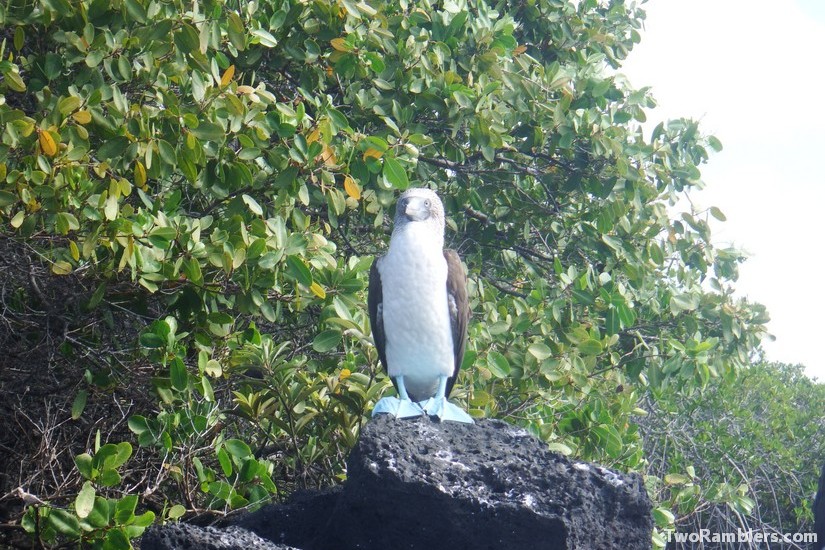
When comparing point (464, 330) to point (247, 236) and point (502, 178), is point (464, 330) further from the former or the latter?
point (502, 178)

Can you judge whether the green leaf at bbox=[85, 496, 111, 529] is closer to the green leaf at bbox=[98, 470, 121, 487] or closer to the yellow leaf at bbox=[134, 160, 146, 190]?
the green leaf at bbox=[98, 470, 121, 487]

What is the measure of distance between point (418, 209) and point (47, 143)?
1.64 metres

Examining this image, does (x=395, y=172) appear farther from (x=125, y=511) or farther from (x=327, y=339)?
(x=125, y=511)

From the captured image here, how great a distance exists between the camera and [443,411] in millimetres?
3703

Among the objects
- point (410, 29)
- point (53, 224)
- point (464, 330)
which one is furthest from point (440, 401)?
point (410, 29)

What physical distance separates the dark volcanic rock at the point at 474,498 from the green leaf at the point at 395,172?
1.53 metres

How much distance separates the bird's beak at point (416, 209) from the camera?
3.83 metres

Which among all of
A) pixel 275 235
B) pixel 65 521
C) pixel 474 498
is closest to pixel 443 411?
pixel 474 498

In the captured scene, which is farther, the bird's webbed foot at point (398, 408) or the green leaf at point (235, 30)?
the green leaf at point (235, 30)

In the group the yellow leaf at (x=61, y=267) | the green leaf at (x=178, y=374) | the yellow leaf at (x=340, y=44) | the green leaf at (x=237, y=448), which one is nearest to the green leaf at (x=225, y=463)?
the green leaf at (x=237, y=448)

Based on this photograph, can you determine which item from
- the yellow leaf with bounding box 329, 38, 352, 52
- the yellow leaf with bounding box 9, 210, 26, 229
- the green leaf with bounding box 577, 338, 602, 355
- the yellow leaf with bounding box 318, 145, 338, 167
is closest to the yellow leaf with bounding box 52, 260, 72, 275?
the yellow leaf with bounding box 9, 210, 26, 229

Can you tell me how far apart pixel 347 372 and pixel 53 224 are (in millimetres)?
1551

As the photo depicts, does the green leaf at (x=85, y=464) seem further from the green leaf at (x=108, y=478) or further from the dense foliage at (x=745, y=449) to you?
the dense foliage at (x=745, y=449)

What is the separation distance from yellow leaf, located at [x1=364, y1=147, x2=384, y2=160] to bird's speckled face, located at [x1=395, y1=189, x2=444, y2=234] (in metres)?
0.69
